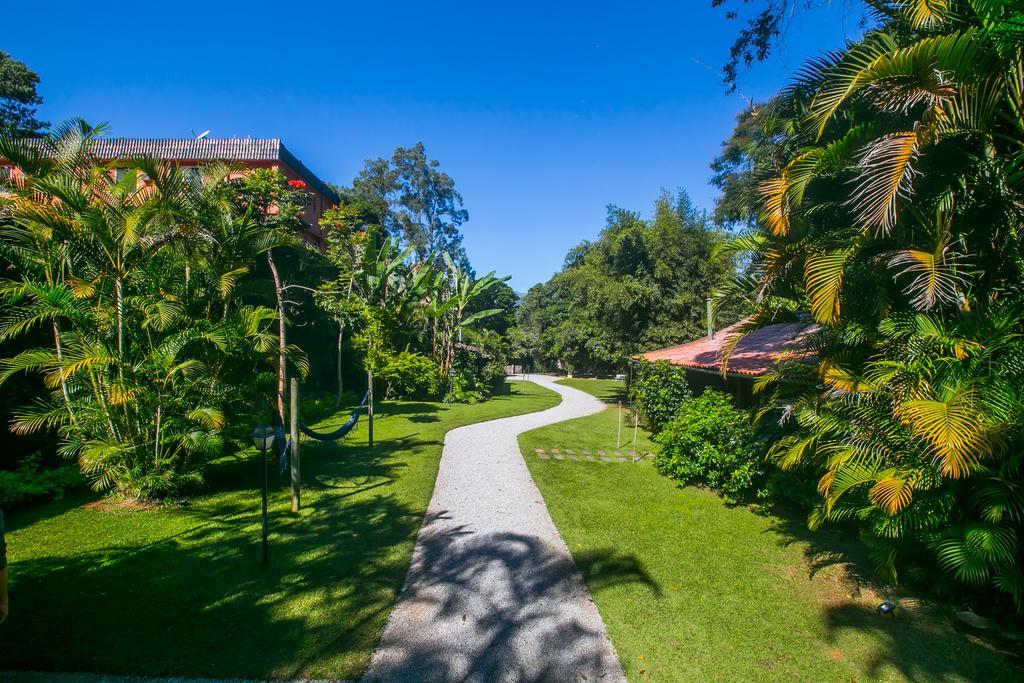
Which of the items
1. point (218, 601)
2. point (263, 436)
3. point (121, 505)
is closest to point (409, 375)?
point (121, 505)

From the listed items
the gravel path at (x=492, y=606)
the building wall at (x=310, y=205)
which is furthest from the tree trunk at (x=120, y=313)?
the building wall at (x=310, y=205)

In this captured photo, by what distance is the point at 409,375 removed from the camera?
1950 cm

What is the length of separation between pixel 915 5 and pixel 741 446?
6.30m

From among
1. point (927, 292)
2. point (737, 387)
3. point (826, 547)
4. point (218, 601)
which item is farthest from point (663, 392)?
point (218, 601)

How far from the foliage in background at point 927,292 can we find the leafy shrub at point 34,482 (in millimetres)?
9730

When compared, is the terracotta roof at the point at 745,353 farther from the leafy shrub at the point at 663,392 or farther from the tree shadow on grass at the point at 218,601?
the tree shadow on grass at the point at 218,601

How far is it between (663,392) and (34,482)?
12619 mm

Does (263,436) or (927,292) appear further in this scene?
(263,436)

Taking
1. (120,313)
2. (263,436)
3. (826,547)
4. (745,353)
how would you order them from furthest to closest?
1. (745,353)
2. (120,313)
3. (826,547)
4. (263,436)

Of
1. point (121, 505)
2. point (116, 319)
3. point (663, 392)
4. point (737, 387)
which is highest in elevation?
point (116, 319)

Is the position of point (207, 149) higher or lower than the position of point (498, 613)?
higher

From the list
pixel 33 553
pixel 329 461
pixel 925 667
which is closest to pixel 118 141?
pixel 329 461

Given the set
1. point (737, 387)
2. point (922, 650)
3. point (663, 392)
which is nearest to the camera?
point (922, 650)

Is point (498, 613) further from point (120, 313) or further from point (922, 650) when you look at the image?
point (120, 313)
